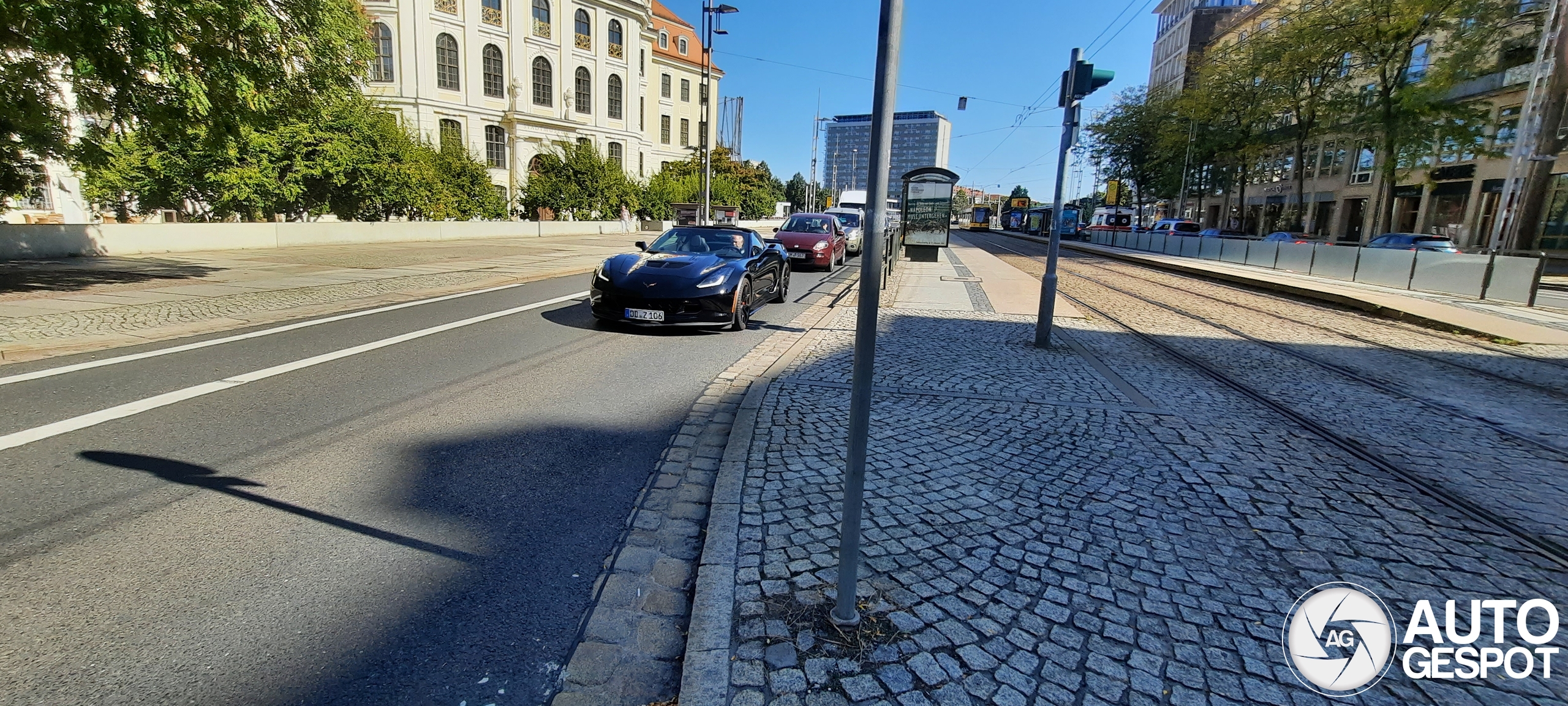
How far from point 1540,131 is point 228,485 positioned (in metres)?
35.2

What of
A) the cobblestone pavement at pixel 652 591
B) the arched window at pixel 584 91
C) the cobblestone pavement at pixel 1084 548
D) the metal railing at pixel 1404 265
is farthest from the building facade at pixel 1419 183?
the arched window at pixel 584 91

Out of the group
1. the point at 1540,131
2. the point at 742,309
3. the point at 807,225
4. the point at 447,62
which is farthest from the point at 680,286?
the point at 447,62

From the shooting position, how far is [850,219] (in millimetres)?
26203

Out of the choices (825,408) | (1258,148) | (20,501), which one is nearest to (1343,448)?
(825,408)

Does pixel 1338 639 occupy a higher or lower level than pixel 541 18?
lower

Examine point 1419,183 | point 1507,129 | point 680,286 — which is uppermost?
point 1507,129

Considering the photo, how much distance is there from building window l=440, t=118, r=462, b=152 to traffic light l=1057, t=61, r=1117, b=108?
29287 mm

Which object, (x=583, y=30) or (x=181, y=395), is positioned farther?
(x=583, y=30)

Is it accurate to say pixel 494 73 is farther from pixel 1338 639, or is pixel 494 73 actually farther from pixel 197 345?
pixel 1338 639

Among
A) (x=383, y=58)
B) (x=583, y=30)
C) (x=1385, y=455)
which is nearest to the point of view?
(x=1385, y=455)

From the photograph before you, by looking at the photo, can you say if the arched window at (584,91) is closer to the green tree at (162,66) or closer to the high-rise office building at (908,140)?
the high-rise office building at (908,140)

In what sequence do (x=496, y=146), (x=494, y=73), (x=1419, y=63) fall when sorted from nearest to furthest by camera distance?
(x=1419, y=63) → (x=494, y=73) → (x=496, y=146)

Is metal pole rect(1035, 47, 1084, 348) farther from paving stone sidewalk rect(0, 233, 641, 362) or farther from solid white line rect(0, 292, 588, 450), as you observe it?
paving stone sidewalk rect(0, 233, 641, 362)

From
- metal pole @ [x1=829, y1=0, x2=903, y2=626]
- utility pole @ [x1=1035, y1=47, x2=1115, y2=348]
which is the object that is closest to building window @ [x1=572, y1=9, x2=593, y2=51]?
utility pole @ [x1=1035, y1=47, x2=1115, y2=348]
